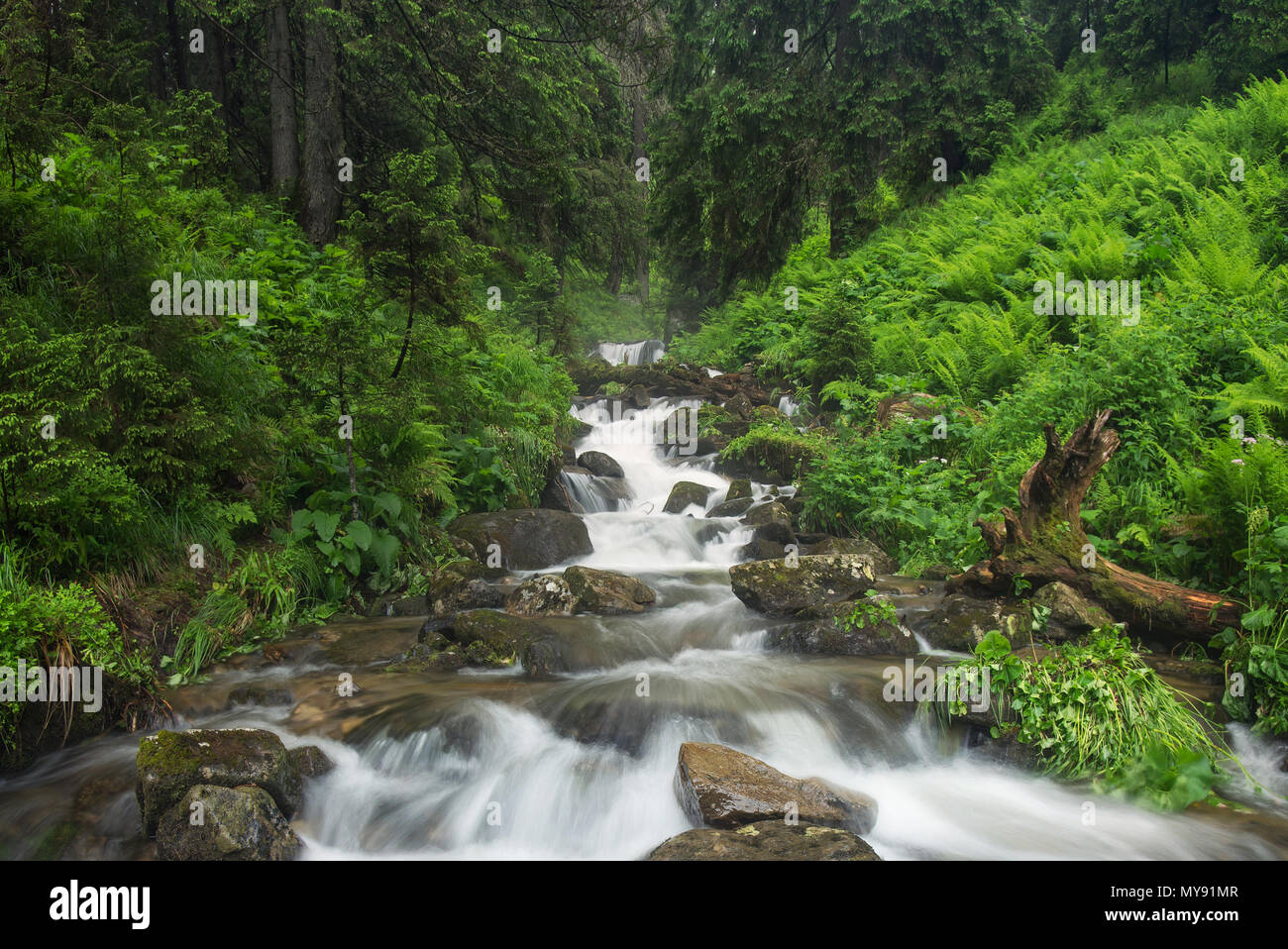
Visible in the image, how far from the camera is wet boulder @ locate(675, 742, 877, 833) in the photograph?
4188mm

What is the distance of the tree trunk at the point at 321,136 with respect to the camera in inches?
441

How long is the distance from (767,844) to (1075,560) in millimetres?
3732

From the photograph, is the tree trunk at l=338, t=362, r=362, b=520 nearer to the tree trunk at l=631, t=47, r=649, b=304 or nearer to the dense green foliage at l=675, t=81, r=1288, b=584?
the dense green foliage at l=675, t=81, r=1288, b=584

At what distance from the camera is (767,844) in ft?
12.5

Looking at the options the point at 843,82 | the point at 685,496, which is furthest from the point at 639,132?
the point at 685,496

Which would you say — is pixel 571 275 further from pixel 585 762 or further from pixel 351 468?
pixel 585 762

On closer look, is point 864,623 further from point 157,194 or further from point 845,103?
point 845,103

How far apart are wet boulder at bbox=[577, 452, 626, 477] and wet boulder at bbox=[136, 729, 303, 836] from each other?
7.94 m

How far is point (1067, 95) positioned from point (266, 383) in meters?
17.8

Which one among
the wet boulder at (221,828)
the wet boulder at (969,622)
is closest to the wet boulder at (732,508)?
the wet boulder at (969,622)

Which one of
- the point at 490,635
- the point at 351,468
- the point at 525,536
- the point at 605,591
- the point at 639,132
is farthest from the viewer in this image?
the point at 639,132

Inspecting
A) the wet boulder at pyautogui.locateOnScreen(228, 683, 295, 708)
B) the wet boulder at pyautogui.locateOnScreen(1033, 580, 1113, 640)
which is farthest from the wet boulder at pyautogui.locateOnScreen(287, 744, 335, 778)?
the wet boulder at pyautogui.locateOnScreen(1033, 580, 1113, 640)

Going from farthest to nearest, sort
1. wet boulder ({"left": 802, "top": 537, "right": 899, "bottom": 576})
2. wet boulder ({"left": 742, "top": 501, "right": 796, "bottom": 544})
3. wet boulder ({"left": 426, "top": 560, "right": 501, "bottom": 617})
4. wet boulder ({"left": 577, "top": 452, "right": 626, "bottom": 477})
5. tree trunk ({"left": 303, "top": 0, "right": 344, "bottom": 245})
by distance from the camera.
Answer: wet boulder ({"left": 577, "top": 452, "right": 626, "bottom": 477}) < tree trunk ({"left": 303, "top": 0, "right": 344, "bottom": 245}) < wet boulder ({"left": 742, "top": 501, "right": 796, "bottom": 544}) < wet boulder ({"left": 802, "top": 537, "right": 899, "bottom": 576}) < wet boulder ({"left": 426, "top": 560, "right": 501, "bottom": 617})

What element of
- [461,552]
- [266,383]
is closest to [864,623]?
[461,552]
